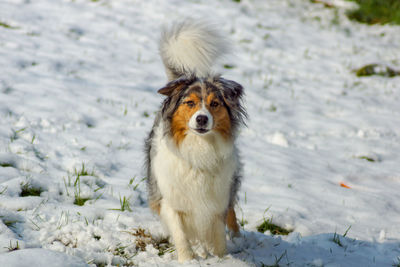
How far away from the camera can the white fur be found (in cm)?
286

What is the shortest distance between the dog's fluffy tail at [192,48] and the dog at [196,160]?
41 centimetres

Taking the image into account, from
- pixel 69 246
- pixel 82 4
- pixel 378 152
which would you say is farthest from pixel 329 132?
pixel 82 4

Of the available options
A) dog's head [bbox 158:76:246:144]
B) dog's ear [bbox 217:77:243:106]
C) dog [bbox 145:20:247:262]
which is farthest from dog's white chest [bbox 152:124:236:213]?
dog's ear [bbox 217:77:243:106]

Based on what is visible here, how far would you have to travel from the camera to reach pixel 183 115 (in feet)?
9.36

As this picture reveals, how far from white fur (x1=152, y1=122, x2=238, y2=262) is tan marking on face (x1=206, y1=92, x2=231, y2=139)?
0.05 meters

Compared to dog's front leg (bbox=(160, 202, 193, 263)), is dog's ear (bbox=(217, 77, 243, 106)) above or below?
above

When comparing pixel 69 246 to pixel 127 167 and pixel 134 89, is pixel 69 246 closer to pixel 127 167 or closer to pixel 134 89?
pixel 127 167

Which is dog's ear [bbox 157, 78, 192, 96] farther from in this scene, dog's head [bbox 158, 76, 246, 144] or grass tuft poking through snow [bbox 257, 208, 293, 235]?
grass tuft poking through snow [bbox 257, 208, 293, 235]

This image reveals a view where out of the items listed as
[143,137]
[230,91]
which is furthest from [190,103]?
[143,137]

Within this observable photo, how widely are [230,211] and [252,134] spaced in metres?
2.48

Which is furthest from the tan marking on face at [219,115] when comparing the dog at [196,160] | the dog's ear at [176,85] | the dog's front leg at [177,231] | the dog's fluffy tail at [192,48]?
the dog's front leg at [177,231]

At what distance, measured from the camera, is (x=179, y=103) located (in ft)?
9.51

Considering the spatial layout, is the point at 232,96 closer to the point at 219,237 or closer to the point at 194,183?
the point at 194,183

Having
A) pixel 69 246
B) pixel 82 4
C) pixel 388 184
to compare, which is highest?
pixel 82 4
